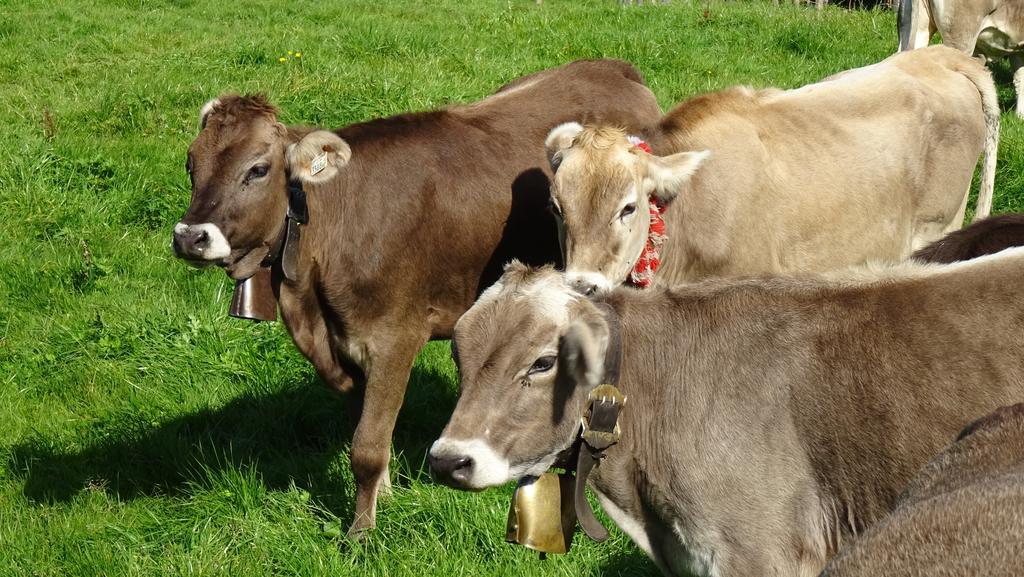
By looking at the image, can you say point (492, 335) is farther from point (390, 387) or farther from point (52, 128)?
point (52, 128)

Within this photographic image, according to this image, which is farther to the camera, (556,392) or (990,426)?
(556,392)

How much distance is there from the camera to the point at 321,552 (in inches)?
198

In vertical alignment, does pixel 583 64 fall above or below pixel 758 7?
above

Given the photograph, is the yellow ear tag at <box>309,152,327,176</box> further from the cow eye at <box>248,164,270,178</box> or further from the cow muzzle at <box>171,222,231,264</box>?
the cow muzzle at <box>171,222,231,264</box>

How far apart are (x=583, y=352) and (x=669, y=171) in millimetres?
2041

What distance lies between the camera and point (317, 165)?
5.41 metres

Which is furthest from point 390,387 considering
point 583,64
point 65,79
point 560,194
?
point 65,79

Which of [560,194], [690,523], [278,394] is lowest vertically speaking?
[278,394]

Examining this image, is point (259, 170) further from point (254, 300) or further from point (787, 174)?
point (787, 174)

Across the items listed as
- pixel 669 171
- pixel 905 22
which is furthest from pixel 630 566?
pixel 905 22

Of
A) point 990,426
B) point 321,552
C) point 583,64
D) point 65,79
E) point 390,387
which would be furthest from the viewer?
point 65,79

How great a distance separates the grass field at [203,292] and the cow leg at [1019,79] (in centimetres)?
32

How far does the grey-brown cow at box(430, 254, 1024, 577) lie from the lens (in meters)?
3.63

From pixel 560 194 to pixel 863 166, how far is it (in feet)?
6.91
